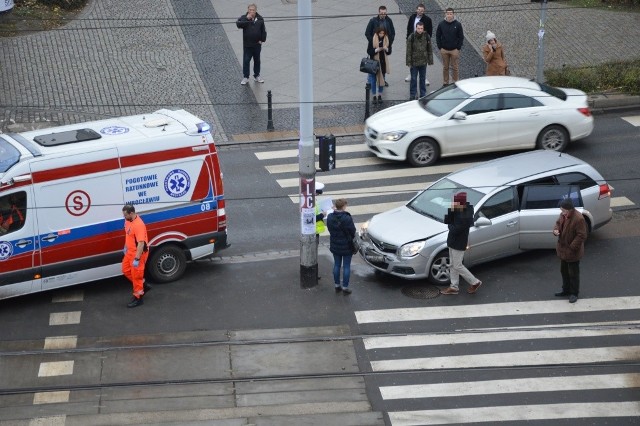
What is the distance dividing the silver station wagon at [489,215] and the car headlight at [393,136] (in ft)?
10.8

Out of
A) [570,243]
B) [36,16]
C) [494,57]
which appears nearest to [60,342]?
[570,243]

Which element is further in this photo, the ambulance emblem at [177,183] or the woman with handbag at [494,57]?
the woman with handbag at [494,57]

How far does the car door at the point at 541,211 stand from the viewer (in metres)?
18.0

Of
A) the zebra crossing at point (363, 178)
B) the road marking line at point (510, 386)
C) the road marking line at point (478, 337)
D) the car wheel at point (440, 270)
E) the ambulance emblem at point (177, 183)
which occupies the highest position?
the ambulance emblem at point (177, 183)

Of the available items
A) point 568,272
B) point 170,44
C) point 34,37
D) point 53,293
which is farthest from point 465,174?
point 34,37

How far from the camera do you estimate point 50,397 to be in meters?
14.5

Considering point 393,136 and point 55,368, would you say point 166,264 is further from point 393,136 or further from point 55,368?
point 393,136

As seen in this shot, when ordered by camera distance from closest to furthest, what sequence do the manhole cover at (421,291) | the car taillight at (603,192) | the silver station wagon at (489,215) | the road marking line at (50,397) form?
the road marking line at (50,397) → the manhole cover at (421,291) → the silver station wagon at (489,215) → the car taillight at (603,192)

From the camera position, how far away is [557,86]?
25625mm

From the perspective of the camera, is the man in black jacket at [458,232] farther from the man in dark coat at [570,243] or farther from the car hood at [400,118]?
the car hood at [400,118]

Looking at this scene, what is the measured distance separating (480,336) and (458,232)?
169 cm

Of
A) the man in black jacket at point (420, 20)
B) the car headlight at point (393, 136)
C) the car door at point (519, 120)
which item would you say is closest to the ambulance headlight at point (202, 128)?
the car headlight at point (393, 136)

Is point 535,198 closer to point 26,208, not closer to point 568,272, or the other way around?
point 568,272

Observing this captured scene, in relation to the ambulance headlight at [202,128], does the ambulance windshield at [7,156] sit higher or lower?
Answer: lower
